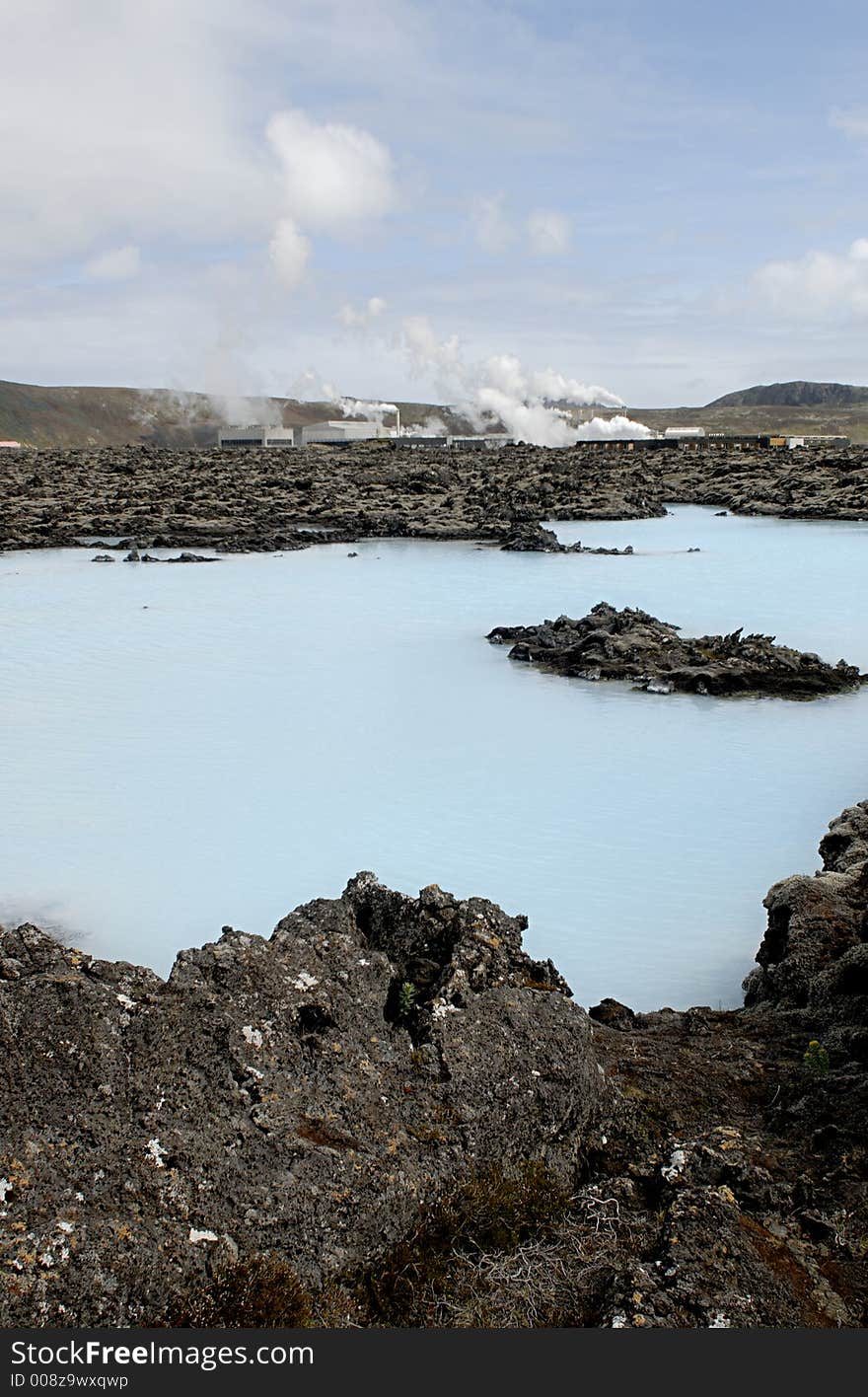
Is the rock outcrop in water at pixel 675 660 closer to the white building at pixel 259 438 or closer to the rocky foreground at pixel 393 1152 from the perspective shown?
the rocky foreground at pixel 393 1152

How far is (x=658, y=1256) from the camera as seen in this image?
7.34 ft

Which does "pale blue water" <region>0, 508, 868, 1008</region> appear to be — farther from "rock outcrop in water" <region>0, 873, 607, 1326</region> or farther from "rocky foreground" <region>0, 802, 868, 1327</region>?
"rock outcrop in water" <region>0, 873, 607, 1326</region>

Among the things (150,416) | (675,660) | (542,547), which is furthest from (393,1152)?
(150,416)

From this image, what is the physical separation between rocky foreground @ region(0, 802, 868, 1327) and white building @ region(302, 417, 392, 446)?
7605 centimetres

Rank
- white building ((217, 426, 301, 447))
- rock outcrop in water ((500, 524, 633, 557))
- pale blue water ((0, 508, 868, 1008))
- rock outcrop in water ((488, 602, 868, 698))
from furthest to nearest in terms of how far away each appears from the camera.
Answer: white building ((217, 426, 301, 447)), rock outcrop in water ((500, 524, 633, 557)), rock outcrop in water ((488, 602, 868, 698)), pale blue water ((0, 508, 868, 1008))

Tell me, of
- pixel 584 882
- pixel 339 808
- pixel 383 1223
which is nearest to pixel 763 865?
pixel 584 882

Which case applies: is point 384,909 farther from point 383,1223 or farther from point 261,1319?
point 261,1319

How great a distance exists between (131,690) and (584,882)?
16.1 feet

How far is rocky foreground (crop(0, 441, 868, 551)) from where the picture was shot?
22.9 m

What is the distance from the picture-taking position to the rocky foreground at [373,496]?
2292 cm

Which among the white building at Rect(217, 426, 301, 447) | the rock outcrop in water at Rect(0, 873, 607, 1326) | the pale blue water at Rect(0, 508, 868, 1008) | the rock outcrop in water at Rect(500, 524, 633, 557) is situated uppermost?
the white building at Rect(217, 426, 301, 447)

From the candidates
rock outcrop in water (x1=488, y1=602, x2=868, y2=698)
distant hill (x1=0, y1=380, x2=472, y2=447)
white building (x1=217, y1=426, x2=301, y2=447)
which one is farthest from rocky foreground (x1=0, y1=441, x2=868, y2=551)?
distant hill (x1=0, y1=380, x2=472, y2=447)

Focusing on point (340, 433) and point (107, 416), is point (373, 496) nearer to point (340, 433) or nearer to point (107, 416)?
point (340, 433)

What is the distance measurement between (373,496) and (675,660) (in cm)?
2116
